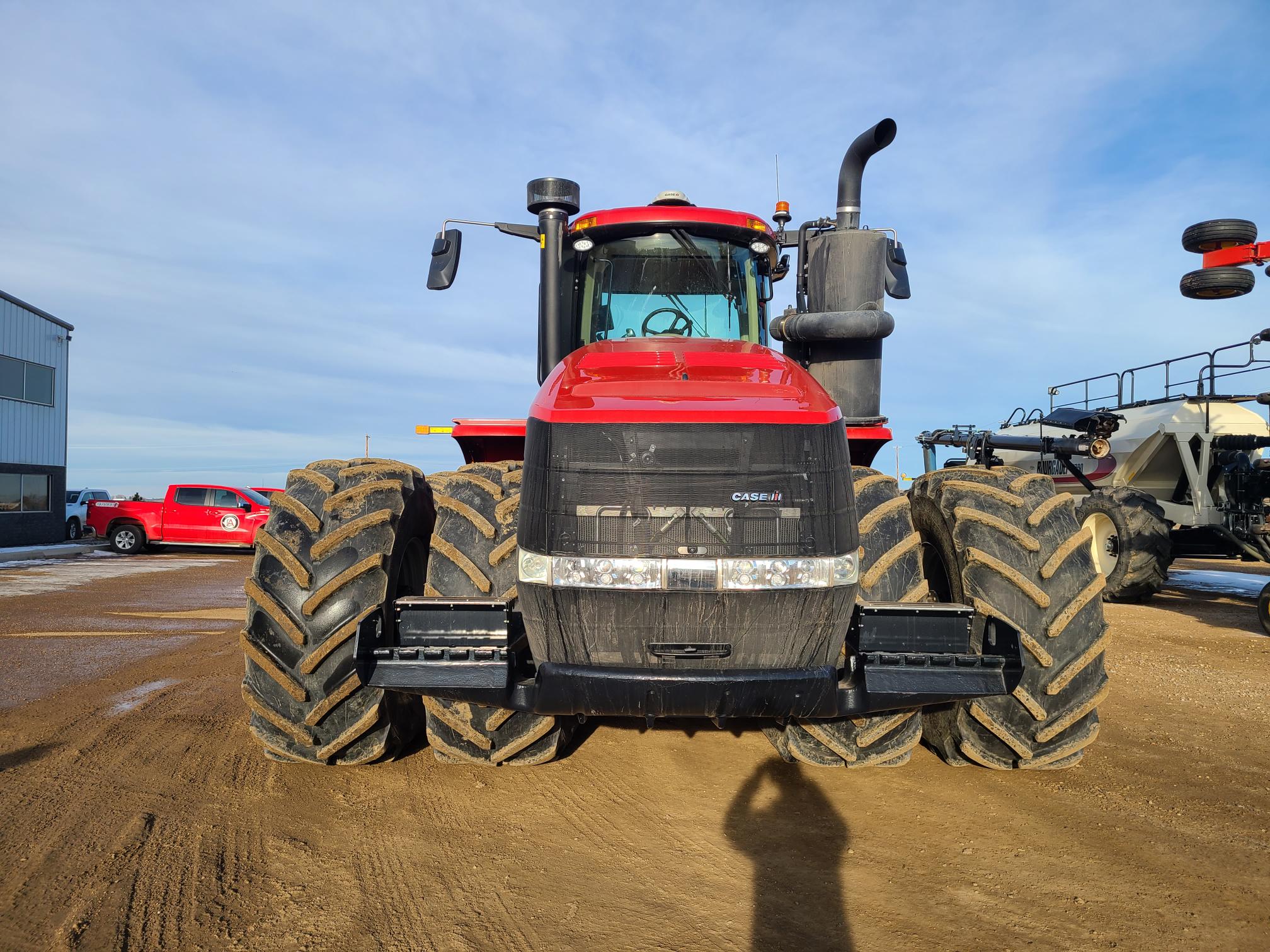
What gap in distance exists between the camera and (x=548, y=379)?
12.3 ft

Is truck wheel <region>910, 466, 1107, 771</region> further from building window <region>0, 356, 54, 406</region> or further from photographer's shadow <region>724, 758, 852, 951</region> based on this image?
building window <region>0, 356, 54, 406</region>

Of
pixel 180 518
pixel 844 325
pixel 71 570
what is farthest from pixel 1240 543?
pixel 180 518

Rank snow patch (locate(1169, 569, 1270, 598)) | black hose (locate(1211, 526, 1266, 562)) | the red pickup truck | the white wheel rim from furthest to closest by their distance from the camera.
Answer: the red pickup truck < snow patch (locate(1169, 569, 1270, 598)) < the white wheel rim < black hose (locate(1211, 526, 1266, 562))

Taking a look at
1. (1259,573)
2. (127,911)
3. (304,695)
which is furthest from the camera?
(1259,573)

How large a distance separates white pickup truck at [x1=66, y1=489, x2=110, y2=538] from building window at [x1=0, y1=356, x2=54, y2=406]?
10.9 feet

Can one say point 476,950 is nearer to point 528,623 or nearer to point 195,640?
point 528,623

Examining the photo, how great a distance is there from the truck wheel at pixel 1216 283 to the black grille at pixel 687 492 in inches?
368

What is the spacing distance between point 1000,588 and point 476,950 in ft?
8.51

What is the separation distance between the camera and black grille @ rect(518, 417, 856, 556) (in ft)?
9.93

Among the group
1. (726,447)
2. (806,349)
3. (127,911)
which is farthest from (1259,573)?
(127,911)

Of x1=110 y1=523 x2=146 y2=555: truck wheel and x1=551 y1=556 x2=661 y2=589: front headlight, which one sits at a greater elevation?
x1=551 y1=556 x2=661 y2=589: front headlight

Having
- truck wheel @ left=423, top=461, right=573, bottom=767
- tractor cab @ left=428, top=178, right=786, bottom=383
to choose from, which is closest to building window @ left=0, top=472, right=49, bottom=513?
tractor cab @ left=428, top=178, right=786, bottom=383

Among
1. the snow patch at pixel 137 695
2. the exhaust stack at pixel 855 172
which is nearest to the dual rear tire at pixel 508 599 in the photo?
the exhaust stack at pixel 855 172

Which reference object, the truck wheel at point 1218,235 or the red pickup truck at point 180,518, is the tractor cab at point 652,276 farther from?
the red pickup truck at point 180,518
